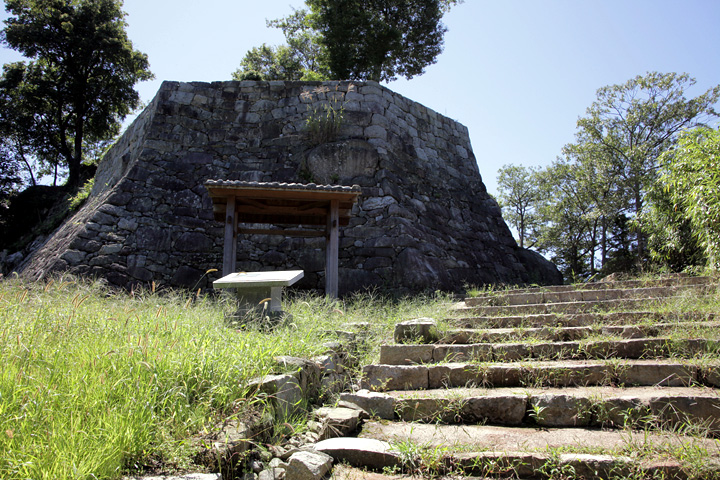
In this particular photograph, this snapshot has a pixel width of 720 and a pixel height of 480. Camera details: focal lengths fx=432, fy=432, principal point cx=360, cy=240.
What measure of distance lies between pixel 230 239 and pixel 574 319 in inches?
182

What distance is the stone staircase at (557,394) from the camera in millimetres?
2219

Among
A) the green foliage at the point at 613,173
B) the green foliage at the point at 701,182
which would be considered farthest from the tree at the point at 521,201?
the green foliage at the point at 701,182

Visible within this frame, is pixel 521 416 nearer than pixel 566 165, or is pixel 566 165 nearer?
pixel 521 416

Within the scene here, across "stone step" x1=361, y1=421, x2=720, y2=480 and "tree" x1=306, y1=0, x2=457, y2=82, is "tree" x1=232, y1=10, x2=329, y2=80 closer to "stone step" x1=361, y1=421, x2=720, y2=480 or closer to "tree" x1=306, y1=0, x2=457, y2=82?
"tree" x1=306, y1=0, x2=457, y2=82

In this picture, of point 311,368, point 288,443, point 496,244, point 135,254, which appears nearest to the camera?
point 288,443

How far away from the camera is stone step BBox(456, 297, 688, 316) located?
15.3ft

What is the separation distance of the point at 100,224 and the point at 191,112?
127 inches

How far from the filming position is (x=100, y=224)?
8.07m

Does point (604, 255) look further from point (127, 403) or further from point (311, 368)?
point (127, 403)

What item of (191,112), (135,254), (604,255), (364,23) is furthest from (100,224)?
(604,255)

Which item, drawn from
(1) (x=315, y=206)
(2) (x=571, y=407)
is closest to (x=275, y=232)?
(1) (x=315, y=206)

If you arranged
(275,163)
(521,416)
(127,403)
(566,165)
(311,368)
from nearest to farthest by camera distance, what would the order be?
(127,403) < (521,416) < (311,368) < (275,163) < (566,165)

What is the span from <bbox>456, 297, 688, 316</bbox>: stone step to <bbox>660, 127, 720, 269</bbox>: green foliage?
1473 mm

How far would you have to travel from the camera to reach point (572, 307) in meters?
4.82
